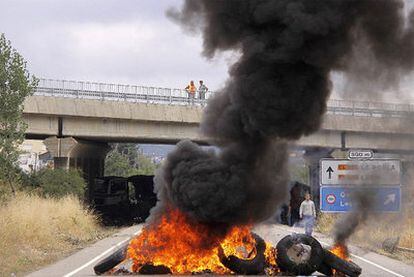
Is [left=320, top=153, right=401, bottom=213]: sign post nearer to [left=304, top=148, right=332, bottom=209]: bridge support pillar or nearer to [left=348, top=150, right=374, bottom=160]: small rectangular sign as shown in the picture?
[left=348, top=150, right=374, bottom=160]: small rectangular sign

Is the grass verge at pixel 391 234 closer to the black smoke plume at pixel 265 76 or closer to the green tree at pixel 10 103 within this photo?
the black smoke plume at pixel 265 76

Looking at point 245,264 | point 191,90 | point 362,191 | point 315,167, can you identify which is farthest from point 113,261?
point 191,90

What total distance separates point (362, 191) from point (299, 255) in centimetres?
355

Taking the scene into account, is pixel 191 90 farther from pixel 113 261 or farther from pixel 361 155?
pixel 113 261

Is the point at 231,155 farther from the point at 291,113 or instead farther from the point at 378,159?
the point at 378,159

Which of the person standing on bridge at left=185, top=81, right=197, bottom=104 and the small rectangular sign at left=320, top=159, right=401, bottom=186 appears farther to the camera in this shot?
the person standing on bridge at left=185, top=81, right=197, bottom=104

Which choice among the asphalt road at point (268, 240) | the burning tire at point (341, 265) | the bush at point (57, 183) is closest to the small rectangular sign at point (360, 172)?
the asphalt road at point (268, 240)

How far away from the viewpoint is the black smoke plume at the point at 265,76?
14.0 metres

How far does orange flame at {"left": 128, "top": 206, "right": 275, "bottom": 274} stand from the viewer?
47.7 feet

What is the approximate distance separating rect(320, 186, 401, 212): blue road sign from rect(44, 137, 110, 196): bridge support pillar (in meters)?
19.5

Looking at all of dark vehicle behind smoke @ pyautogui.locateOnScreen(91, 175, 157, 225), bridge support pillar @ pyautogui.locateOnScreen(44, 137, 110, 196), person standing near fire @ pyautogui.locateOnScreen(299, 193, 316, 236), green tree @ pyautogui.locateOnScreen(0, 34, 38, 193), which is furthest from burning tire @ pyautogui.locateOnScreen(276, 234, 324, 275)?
dark vehicle behind smoke @ pyautogui.locateOnScreen(91, 175, 157, 225)

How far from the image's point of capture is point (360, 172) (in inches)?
722

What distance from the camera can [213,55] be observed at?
50.9 ft

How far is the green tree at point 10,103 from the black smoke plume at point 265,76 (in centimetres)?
1300
